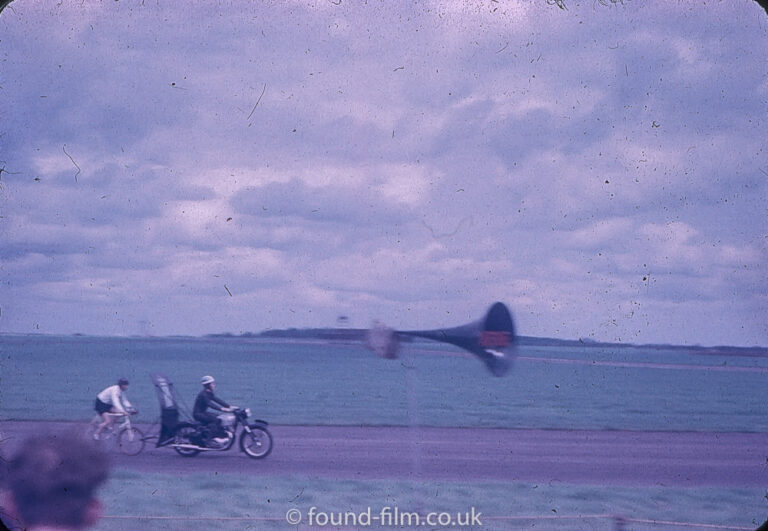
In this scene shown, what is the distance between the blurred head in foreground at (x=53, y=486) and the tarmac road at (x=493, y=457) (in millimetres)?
2675

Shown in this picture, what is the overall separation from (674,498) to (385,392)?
27.6 m

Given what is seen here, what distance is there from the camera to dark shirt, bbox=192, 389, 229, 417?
7.86 metres

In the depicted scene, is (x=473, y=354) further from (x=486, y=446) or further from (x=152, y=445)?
(x=486, y=446)

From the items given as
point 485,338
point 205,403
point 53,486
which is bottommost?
point 53,486

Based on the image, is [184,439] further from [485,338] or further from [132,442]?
[485,338]

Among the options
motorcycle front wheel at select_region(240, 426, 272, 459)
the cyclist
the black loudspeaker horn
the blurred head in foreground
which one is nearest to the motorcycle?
motorcycle front wheel at select_region(240, 426, 272, 459)

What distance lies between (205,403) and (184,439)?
0.45m

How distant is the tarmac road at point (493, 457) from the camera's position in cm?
824

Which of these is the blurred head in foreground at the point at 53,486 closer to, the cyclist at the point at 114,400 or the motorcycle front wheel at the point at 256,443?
the cyclist at the point at 114,400

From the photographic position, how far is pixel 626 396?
3888 cm

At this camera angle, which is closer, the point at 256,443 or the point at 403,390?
the point at 256,443

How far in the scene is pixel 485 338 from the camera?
345cm

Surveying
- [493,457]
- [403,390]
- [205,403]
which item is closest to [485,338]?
[205,403]

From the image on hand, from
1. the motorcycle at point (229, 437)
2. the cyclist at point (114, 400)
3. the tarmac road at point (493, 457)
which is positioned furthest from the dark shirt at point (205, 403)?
the cyclist at point (114, 400)
